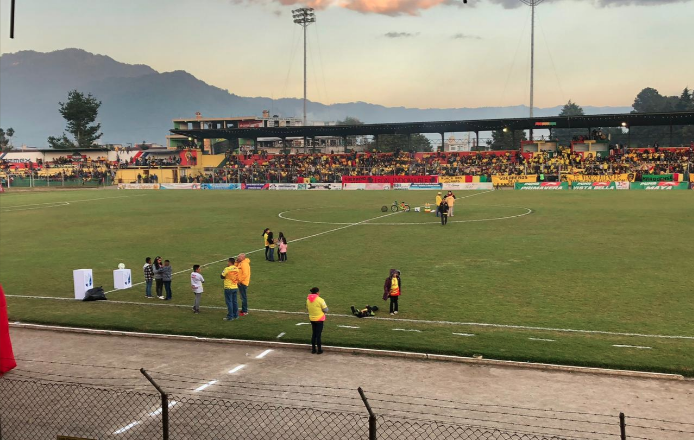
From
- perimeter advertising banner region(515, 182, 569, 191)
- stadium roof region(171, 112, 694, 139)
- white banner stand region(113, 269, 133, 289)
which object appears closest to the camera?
white banner stand region(113, 269, 133, 289)

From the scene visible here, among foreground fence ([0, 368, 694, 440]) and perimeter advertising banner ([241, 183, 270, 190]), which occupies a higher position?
perimeter advertising banner ([241, 183, 270, 190])

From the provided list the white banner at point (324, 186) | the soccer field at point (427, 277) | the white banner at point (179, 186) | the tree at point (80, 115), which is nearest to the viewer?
the soccer field at point (427, 277)

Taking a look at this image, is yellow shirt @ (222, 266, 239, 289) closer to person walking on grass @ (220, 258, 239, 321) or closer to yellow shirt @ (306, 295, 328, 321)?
person walking on grass @ (220, 258, 239, 321)

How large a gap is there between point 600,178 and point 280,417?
71205 millimetres

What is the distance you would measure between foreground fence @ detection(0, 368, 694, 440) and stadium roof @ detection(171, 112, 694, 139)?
70.6 meters

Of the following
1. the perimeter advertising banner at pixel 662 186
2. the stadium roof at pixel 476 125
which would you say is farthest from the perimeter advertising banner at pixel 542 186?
the stadium roof at pixel 476 125

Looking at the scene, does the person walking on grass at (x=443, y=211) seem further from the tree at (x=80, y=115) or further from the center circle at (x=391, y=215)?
the tree at (x=80, y=115)

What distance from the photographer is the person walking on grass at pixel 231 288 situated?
17781 mm

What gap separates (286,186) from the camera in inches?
3474

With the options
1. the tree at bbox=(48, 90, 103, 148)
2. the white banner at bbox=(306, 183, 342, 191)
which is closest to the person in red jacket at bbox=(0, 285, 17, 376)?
the white banner at bbox=(306, 183, 342, 191)

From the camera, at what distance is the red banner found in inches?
3206

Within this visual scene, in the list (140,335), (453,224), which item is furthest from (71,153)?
(140,335)

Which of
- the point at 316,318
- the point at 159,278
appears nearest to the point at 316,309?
the point at 316,318

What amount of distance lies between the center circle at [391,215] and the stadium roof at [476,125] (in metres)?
32.6
